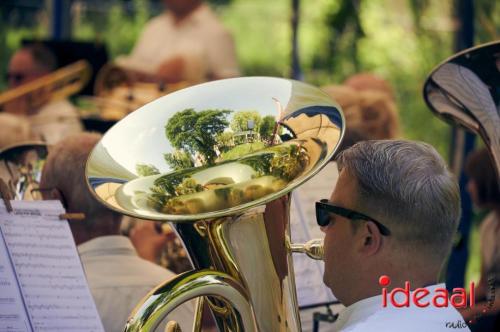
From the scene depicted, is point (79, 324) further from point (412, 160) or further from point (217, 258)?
point (412, 160)

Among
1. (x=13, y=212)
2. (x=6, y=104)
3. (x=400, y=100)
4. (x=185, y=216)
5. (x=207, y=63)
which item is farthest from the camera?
(x=400, y=100)

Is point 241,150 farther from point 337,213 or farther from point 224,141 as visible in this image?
point 337,213

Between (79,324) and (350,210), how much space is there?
0.63 m

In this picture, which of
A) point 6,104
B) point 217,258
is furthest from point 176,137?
point 6,104

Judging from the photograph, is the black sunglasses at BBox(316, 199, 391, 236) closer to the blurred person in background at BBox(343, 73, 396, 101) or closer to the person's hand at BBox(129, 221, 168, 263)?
the person's hand at BBox(129, 221, 168, 263)

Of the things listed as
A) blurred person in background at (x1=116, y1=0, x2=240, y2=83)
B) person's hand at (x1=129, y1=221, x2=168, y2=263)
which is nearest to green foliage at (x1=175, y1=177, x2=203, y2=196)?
person's hand at (x1=129, y1=221, x2=168, y2=263)

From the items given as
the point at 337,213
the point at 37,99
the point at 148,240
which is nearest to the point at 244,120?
the point at 337,213

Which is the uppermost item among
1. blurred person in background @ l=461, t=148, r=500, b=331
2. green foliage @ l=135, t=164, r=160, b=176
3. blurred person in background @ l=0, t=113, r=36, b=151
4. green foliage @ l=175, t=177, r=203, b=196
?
green foliage @ l=135, t=164, r=160, b=176

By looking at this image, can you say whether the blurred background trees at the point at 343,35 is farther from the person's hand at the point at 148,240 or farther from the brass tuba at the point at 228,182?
the brass tuba at the point at 228,182

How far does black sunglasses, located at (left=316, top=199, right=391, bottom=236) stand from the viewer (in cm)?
191

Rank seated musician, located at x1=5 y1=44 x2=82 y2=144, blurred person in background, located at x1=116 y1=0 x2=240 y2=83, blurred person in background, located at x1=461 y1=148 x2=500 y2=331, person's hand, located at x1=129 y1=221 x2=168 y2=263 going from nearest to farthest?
person's hand, located at x1=129 y1=221 x2=168 y2=263, blurred person in background, located at x1=461 y1=148 x2=500 y2=331, seated musician, located at x1=5 y1=44 x2=82 y2=144, blurred person in background, located at x1=116 y1=0 x2=240 y2=83

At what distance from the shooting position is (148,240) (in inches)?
126

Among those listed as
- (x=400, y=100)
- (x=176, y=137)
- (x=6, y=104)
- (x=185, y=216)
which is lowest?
(x=400, y=100)

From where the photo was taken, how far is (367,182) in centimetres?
193
